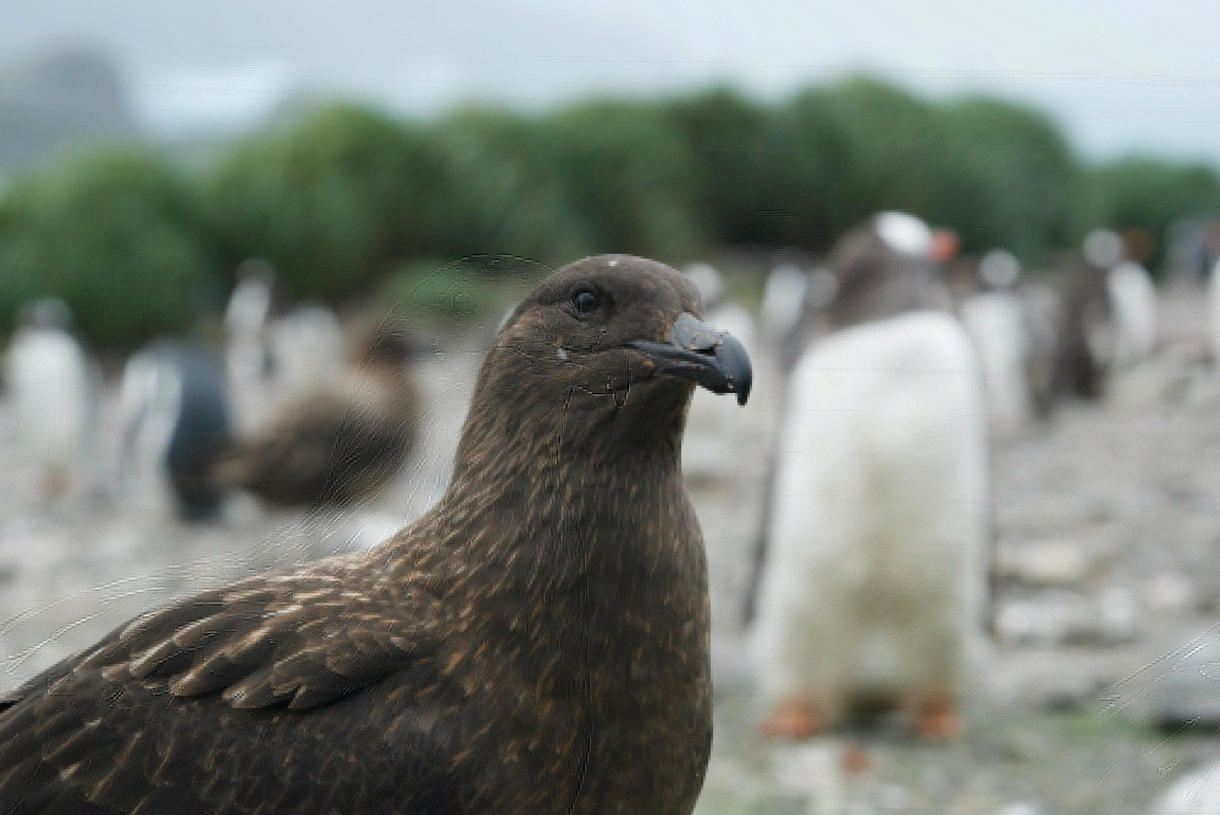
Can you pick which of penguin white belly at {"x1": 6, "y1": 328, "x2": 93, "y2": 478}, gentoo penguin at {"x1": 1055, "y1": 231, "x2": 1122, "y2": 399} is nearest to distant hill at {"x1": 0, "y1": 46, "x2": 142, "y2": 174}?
penguin white belly at {"x1": 6, "y1": 328, "x2": 93, "y2": 478}

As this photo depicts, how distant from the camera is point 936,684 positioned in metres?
3.42

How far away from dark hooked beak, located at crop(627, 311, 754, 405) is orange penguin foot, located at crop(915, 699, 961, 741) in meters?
2.56

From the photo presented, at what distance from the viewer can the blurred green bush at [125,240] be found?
1319mm

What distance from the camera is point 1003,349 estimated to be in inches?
415

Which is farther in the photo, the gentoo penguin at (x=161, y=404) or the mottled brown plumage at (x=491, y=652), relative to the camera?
the gentoo penguin at (x=161, y=404)

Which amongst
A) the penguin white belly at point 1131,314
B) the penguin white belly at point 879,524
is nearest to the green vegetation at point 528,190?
the penguin white belly at point 879,524

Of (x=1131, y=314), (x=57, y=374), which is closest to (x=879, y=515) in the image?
(x=57, y=374)

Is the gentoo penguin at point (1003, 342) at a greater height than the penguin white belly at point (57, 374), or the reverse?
the gentoo penguin at point (1003, 342)

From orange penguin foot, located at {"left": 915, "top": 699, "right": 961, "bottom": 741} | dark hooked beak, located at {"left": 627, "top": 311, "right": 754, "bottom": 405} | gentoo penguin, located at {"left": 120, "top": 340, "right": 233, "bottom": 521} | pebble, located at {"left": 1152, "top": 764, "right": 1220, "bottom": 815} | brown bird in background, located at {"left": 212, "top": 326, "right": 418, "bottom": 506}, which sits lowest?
orange penguin foot, located at {"left": 915, "top": 699, "right": 961, "bottom": 741}

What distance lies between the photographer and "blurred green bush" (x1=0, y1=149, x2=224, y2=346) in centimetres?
132

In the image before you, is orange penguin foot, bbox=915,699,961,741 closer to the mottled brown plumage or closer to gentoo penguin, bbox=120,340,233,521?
gentoo penguin, bbox=120,340,233,521

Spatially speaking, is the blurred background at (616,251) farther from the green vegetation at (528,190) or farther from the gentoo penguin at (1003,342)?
the gentoo penguin at (1003,342)

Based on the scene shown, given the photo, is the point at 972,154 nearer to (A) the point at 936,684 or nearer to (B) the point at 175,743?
(B) the point at 175,743

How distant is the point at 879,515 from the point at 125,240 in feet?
7.30
